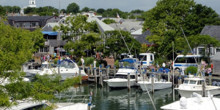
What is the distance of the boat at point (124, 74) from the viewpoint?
168 ft

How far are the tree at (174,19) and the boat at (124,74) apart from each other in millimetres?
10661

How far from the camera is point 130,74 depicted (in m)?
53.1

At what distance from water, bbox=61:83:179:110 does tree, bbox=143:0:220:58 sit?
56.4ft

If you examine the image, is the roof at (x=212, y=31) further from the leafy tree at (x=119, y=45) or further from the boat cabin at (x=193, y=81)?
the boat cabin at (x=193, y=81)

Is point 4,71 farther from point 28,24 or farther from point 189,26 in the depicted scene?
point 28,24

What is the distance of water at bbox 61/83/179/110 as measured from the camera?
40500 millimetres

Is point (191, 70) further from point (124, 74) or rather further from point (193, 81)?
point (193, 81)

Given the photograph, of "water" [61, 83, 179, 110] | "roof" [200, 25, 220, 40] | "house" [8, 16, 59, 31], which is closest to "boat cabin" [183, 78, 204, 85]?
"water" [61, 83, 179, 110]

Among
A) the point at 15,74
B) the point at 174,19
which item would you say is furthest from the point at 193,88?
the point at 174,19

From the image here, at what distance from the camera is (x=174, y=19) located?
70062mm

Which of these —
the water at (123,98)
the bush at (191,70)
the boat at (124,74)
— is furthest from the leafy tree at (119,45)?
the bush at (191,70)

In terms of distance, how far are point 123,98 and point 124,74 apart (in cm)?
803

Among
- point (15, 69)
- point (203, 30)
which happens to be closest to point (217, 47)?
point (203, 30)

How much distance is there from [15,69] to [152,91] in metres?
29.2
